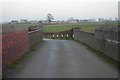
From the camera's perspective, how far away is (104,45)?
60.8ft

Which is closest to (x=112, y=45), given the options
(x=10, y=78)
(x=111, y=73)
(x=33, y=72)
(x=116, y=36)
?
(x=116, y=36)

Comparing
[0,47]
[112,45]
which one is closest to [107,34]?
[112,45]

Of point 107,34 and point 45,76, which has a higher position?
point 107,34

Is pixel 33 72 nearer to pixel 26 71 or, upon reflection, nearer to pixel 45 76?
pixel 26 71

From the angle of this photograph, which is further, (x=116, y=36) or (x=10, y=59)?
(x=116, y=36)

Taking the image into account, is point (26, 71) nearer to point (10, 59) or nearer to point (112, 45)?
point (10, 59)

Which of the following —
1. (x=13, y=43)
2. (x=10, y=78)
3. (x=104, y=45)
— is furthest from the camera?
(x=104, y=45)

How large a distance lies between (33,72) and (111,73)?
297 cm

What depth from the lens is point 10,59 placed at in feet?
43.9

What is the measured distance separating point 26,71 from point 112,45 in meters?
6.07

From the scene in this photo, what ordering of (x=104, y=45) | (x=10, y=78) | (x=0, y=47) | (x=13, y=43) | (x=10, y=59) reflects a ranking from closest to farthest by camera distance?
(x=10, y=78), (x=0, y=47), (x=10, y=59), (x=13, y=43), (x=104, y=45)

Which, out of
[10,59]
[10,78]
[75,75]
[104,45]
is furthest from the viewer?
[104,45]

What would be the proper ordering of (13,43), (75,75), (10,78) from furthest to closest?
(13,43), (75,75), (10,78)

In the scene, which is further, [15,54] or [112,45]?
[112,45]
